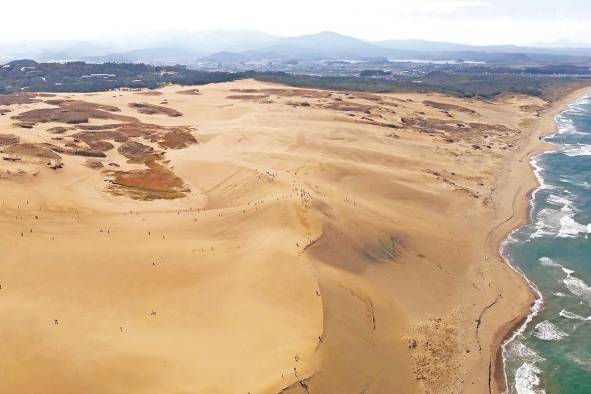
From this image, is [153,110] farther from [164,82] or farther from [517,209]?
[517,209]

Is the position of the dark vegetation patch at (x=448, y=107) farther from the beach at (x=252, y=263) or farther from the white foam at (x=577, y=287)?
the white foam at (x=577, y=287)

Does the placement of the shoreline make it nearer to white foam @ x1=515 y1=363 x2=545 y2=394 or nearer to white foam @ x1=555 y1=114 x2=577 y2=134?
white foam @ x1=515 y1=363 x2=545 y2=394

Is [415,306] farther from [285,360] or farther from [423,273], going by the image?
[285,360]

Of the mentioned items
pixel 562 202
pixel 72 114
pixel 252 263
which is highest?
pixel 72 114

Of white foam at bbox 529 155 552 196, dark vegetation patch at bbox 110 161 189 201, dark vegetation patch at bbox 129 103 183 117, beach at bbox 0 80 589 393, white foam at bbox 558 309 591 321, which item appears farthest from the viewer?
dark vegetation patch at bbox 129 103 183 117

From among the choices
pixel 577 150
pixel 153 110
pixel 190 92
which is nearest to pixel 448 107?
pixel 577 150

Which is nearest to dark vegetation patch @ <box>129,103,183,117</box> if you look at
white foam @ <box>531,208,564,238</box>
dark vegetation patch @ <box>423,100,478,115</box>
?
dark vegetation patch @ <box>423,100,478,115</box>
